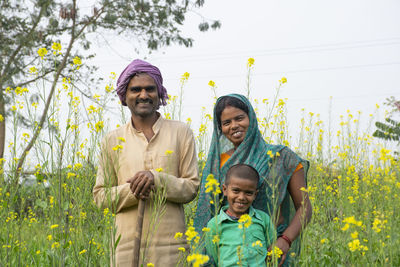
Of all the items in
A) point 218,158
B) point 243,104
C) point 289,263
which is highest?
point 243,104

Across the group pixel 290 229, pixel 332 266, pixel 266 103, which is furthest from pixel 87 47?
pixel 290 229

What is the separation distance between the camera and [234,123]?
2088 millimetres

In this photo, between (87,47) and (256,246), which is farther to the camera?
(87,47)

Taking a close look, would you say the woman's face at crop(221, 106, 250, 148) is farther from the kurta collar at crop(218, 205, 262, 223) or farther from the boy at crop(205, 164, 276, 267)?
the kurta collar at crop(218, 205, 262, 223)

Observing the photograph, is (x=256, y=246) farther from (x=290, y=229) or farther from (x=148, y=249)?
(x=148, y=249)

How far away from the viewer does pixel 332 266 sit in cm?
339

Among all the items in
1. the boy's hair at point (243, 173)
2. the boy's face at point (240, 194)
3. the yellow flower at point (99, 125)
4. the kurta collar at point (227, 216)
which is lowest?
the kurta collar at point (227, 216)

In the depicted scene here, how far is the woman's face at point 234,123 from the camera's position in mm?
2094

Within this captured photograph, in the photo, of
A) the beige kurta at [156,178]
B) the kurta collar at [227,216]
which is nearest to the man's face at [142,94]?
the beige kurta at [156,178]

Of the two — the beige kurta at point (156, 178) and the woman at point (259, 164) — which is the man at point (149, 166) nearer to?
the beige kurta at point (156, 178)

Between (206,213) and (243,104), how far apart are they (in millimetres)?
570

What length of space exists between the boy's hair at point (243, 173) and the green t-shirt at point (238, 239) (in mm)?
145

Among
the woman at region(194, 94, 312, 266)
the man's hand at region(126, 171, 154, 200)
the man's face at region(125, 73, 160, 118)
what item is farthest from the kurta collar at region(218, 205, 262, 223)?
the man's face at region(125, 73, 160, 118)

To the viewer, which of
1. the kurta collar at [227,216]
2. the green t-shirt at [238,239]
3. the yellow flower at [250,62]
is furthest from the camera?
the yellow flower at [250,62]
